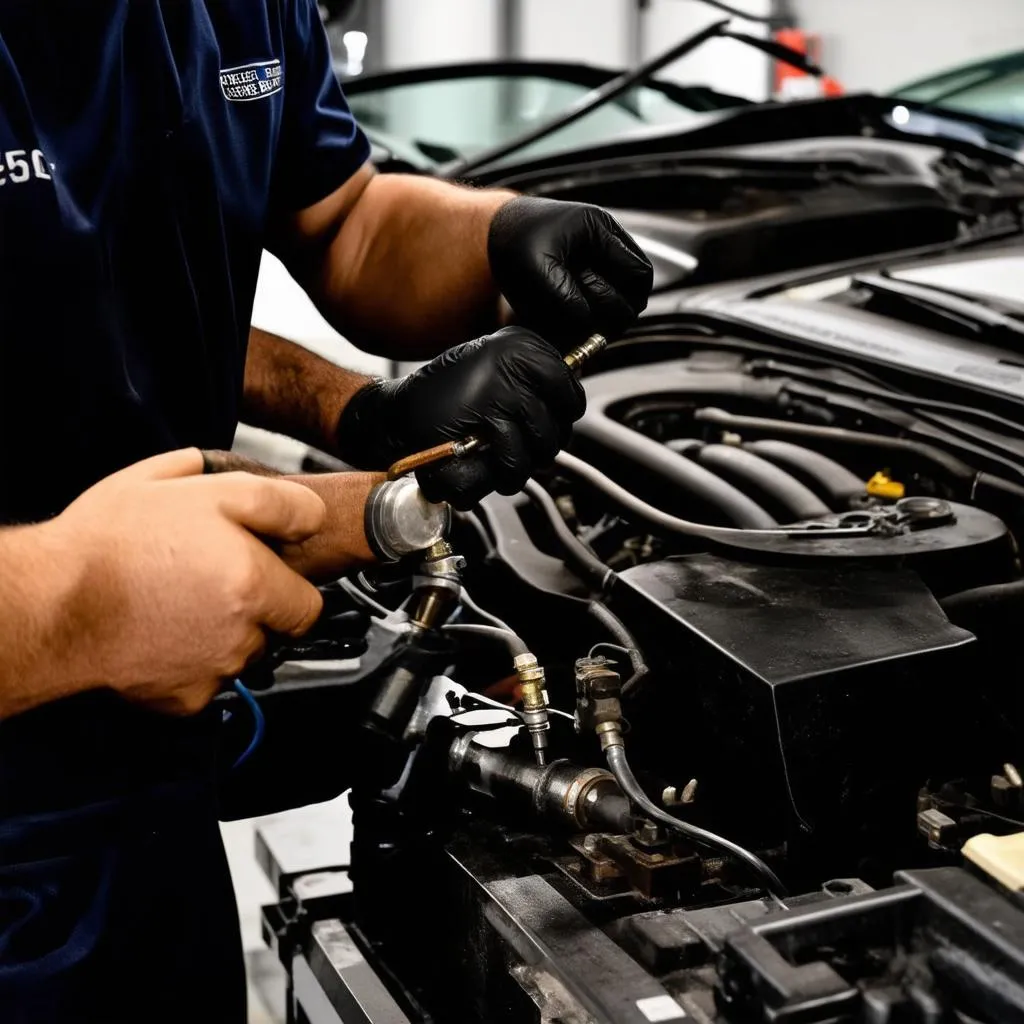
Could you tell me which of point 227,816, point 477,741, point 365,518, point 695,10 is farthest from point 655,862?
point 695,10

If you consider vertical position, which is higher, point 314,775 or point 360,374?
point 360,374

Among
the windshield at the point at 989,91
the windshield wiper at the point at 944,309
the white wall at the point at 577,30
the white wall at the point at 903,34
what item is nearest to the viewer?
the windshield wiper at the point at 944,309

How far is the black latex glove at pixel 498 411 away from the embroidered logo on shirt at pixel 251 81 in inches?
13.5

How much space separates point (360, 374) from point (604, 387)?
0.39 metres

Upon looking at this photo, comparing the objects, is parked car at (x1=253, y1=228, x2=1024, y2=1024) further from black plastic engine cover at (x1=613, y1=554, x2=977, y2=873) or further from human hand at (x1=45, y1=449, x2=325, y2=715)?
human hand at (x1=45, y1=449, x2=325, y2=715)

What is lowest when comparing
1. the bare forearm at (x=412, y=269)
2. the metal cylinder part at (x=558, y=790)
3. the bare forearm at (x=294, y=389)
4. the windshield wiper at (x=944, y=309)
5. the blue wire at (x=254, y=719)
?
the blue wire at (x=254, y=719)

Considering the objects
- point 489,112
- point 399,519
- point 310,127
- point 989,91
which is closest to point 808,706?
point 399,519

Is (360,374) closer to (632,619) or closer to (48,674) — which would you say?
(632,619)

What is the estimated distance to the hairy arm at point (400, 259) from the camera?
1315 millimetres

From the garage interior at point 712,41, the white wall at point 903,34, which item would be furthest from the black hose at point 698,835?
the white wall at point 903,34

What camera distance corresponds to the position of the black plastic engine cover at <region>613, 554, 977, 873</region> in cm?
85

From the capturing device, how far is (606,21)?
6.79 metres

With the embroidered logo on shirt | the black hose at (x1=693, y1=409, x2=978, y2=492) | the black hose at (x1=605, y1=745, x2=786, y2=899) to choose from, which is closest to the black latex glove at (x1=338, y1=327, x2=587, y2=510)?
the black hose at (x1=605, y1=745, x2=786, y2=899)

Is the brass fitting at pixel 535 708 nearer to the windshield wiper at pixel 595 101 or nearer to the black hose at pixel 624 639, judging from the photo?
the black hose at pixel 624 639
